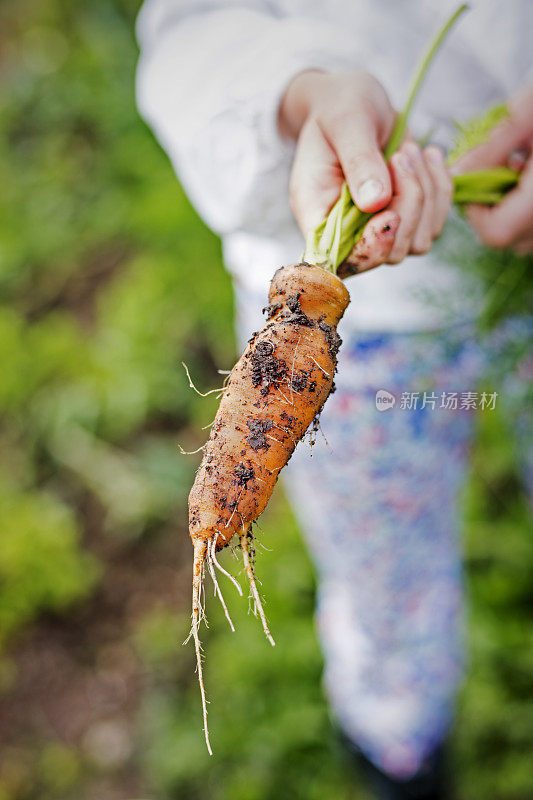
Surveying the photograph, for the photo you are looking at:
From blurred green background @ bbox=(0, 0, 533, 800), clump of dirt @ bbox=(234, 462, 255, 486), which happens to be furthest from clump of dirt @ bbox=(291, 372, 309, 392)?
blurred green background @ bbox=(0, 0, 533, 800)

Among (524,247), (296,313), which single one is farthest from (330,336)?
(524,247)

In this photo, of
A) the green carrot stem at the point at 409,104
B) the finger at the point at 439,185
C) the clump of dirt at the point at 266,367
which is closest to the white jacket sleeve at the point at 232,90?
the green carrot stem at the point at 409,104

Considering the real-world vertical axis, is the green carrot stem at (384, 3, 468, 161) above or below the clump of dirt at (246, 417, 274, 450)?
above

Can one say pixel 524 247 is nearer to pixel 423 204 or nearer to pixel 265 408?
pixel 423 204

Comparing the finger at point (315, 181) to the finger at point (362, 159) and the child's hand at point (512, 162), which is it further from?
the child's hand at point (512, 162)

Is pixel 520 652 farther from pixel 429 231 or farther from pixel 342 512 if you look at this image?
pixel 429 231

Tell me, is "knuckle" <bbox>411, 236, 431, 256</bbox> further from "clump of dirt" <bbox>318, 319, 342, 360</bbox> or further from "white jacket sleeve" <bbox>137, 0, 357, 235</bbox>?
"white jacket sleeve" <bbox>137, 0, 357, 235</bbox>
